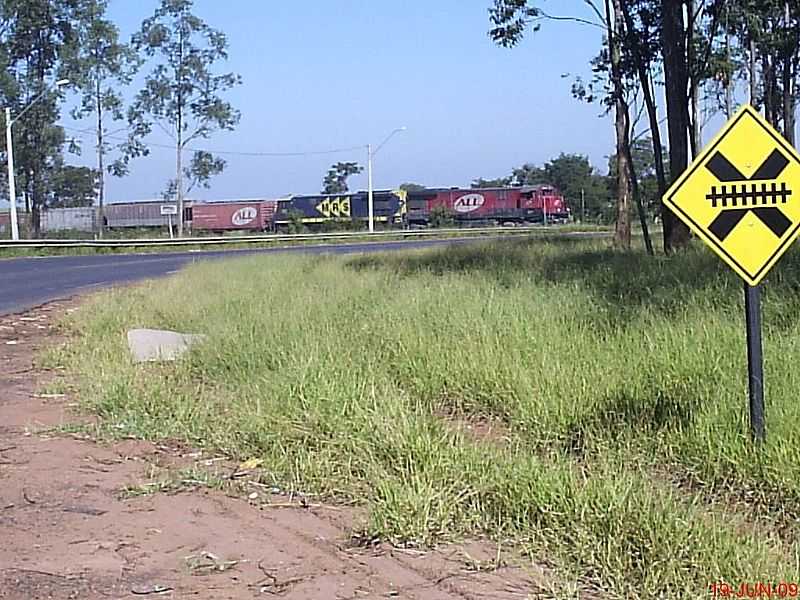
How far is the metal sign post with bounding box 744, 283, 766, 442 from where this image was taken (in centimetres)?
620

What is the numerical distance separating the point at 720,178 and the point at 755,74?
1396 inches

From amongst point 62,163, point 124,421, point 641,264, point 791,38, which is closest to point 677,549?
point 124,421

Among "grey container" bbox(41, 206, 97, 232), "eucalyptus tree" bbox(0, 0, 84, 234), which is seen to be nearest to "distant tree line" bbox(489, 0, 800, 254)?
"eucalyptus tree" bbox(0, 0, 84, 234)

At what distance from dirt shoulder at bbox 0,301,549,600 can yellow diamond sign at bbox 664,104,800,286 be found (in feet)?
7.55

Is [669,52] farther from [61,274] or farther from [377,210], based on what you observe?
[377,210]

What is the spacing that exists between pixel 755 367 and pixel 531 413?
1709mm

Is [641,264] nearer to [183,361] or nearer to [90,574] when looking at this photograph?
[183,361]

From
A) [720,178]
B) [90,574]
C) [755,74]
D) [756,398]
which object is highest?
[755,74]

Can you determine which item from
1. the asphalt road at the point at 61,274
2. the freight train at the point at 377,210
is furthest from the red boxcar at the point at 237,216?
the asphalt road at the point at 61,274

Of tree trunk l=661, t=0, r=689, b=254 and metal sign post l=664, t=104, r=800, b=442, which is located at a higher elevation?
tree trunk l=661, t=0, r=689, b=254

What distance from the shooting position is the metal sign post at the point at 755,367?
6195 millimetres

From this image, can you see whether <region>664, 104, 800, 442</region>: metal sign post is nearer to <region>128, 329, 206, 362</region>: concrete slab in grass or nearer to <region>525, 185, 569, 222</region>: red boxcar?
<region>128, 329, 206, 362</region>: concrete slab in grass

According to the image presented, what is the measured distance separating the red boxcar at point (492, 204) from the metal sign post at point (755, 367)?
77521mm

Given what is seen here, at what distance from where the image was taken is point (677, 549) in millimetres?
5000
